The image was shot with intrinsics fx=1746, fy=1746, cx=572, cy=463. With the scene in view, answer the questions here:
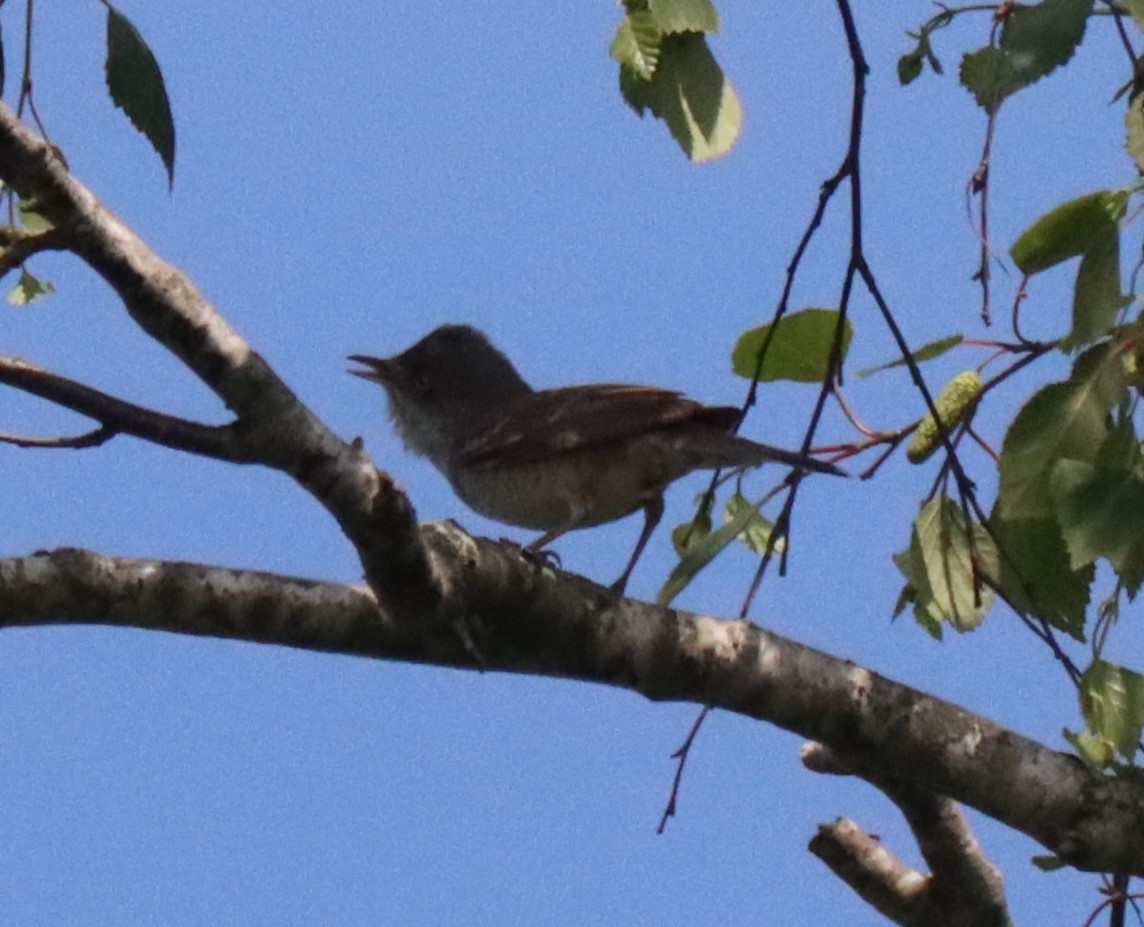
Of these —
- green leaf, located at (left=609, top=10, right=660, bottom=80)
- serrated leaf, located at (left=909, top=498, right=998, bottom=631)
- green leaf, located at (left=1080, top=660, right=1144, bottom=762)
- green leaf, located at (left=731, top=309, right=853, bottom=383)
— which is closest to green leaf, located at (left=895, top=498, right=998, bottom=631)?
serrated leaf, located at (left=909, top=498, right=998, bottom=631)

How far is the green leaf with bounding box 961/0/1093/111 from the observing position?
3.54m

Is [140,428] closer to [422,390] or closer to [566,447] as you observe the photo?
[566,447]

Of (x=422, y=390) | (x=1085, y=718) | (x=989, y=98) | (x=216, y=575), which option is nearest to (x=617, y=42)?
(x=989, y=98)

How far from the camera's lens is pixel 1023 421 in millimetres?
3762

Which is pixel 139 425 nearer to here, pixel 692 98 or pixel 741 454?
pixel 692 98

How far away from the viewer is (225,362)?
3113 mm

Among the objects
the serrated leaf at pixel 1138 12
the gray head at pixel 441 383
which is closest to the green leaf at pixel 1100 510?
the serrated leaf at pixel 1138 12

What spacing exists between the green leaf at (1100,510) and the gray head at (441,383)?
3.75m

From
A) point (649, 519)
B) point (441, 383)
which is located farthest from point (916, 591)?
point (441, 383)

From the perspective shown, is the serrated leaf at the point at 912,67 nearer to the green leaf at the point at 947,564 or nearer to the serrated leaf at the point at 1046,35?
the serrated leaf at the point at 1046,35

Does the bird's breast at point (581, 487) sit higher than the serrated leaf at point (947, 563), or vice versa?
the bird's breast at point (581, 487)

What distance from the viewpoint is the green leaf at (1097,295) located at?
3584mm

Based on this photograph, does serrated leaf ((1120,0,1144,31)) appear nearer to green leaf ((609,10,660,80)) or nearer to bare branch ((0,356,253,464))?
green leaf ((609,10,660,80))

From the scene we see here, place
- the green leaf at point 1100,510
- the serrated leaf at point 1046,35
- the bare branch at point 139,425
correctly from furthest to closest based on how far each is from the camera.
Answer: the serrated leaf at point 1046,35 < the green leaf at point 1100,510 < the bare branch at point 139,425
